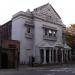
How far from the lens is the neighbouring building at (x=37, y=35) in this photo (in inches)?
1459

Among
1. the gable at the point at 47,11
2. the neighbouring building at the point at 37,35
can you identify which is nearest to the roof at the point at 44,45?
the neighbouring building at the point at 37,35

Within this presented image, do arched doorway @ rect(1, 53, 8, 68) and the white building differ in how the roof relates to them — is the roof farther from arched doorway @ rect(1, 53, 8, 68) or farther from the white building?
arched doorway @ rect(1, 53, 8, 68)

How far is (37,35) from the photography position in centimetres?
3866

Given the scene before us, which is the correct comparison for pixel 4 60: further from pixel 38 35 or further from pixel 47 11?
pixel 47 11

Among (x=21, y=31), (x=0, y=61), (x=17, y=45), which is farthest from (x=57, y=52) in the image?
(x=0, y=61)

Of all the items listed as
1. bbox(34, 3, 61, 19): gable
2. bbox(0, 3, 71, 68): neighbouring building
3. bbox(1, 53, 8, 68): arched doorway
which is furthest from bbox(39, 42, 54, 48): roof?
bbox(1, 53, 8, 68): arched doorway

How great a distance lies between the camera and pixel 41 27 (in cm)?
3950

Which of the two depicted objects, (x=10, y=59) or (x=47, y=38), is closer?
(x=10, y=59)

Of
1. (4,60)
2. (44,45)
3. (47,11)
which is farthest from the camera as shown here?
(47,11)

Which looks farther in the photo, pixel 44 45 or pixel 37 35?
pixel 44 45

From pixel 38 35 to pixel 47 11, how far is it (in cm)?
602

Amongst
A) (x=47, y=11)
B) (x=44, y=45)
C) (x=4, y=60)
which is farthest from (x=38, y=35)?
(x=4, y=60)

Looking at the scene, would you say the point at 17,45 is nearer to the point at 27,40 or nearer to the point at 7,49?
the point at 7,49

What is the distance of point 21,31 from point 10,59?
8.00m
